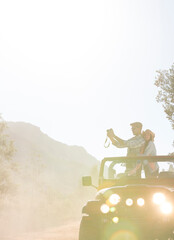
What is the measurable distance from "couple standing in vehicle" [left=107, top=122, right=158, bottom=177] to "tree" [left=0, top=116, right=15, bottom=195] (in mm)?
30121

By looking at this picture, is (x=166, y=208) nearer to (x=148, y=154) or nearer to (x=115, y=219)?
(x=115, y=219)

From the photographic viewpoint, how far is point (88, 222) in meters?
5.43

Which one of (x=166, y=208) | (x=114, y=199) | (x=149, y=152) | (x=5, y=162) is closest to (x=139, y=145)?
(x=149, y=152)

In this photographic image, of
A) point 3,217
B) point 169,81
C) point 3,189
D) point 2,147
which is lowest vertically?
point 3,217

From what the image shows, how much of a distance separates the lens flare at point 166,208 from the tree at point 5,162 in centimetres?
3289

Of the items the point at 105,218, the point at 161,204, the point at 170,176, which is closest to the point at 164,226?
the point at 161,204

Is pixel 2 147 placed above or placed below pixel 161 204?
above

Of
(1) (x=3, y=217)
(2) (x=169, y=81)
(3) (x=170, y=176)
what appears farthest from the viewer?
(1) (x=3, y=217)

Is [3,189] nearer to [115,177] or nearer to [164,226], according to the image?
[115,177]

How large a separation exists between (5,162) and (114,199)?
113ft

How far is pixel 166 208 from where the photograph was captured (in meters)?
5.18

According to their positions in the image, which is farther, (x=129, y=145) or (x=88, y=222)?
(x=129, y=145)

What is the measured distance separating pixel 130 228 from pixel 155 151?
9.47ft

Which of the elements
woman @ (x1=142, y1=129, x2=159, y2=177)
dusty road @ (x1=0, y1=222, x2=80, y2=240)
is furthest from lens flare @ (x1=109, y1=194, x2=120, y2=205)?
dusty road @ (x1=0, y1=222, x2=80, y2=240)
